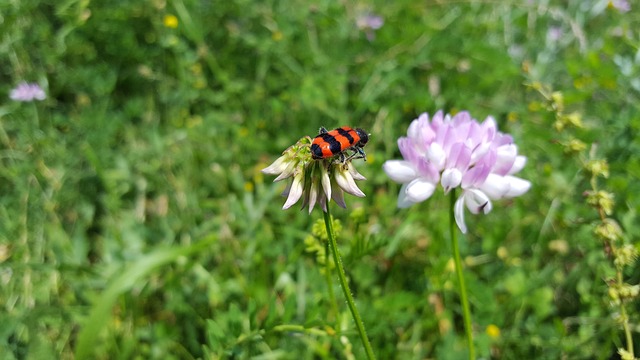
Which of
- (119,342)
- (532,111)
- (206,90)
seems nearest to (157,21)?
(206,90)

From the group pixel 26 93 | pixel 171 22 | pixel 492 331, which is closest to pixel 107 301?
pixel 492 331

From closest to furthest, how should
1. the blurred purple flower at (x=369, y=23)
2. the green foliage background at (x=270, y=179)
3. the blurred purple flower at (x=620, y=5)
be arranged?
the green foliage background at (x=270, y=179) → the blurred purple flower at (x=620, y=5) → the blurred purple flower at (x=369, y=23)

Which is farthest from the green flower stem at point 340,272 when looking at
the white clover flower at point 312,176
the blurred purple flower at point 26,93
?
the blurred purple flower at point 26,93

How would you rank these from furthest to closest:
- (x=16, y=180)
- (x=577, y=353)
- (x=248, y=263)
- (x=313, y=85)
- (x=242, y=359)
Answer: (x=313, y=85) → (x=16, y=180) → (x=248, y=263) → (x=577, y=353) → (x=242, y=359)

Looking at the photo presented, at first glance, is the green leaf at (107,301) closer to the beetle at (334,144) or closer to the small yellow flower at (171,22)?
the beetle at (334,144)

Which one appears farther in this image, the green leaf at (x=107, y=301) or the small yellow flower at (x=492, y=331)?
the small yellow flower at (x=492, y=331)

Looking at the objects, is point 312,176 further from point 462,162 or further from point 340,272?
point 462,162

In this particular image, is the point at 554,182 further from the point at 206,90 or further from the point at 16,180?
the point at 16,180
